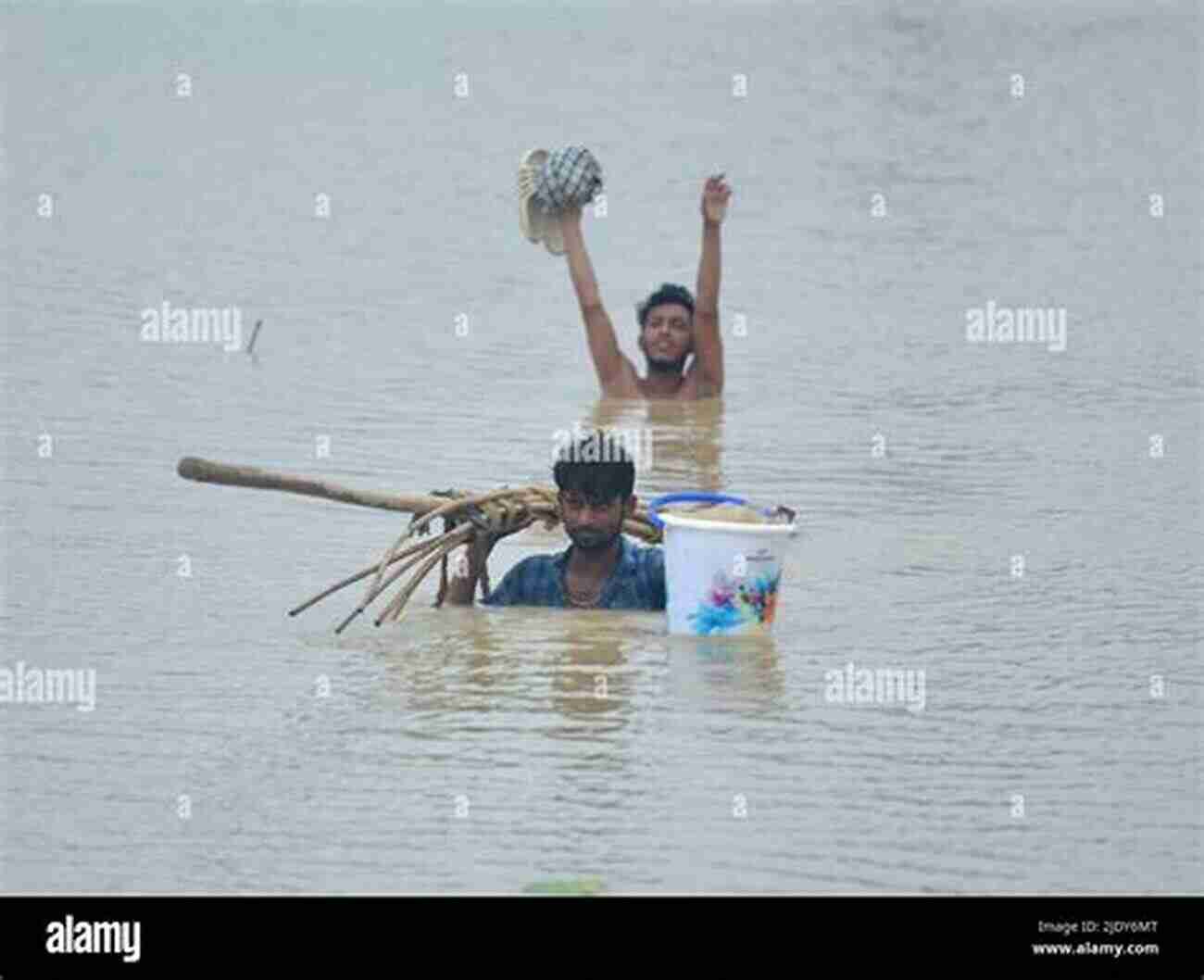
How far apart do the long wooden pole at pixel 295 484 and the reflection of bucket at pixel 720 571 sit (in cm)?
76

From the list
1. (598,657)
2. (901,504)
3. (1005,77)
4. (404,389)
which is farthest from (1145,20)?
(598,657)

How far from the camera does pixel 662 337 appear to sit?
16672 millimetres

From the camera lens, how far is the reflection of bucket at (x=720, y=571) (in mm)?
10984

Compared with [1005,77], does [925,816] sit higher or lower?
lower

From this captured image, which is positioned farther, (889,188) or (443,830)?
(889,188)

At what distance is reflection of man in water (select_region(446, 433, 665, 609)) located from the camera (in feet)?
36.9

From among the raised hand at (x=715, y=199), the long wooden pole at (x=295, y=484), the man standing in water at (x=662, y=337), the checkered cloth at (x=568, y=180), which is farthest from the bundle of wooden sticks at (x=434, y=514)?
the man standing in water at (x=662, y=337)

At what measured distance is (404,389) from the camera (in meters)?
17.2

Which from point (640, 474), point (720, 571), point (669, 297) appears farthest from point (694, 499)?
point (669, 297)

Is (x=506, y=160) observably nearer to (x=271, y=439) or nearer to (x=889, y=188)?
(x=889, y=188)

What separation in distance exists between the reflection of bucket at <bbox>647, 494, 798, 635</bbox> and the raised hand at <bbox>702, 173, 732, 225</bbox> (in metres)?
3.51

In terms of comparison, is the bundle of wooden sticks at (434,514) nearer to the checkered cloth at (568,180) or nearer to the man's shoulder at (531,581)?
the man's shoulder at (531,581)

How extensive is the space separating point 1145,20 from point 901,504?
78.6ft

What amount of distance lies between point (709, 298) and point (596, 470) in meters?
4.86
